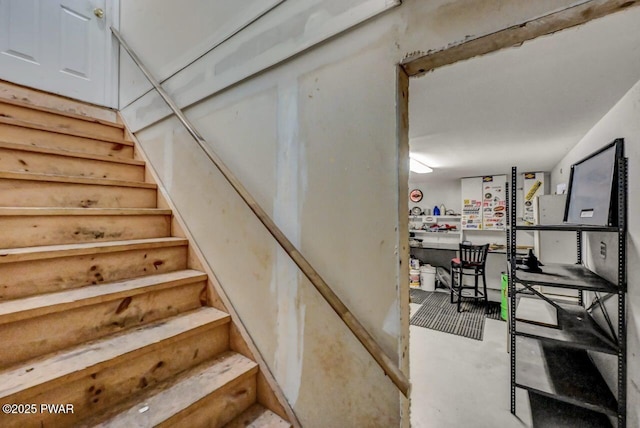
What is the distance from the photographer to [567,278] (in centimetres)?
191

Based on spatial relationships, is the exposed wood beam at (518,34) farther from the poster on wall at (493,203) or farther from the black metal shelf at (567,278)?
the poster on wall at (493,203)

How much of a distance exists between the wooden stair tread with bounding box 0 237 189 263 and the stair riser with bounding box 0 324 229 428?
0.62 meters

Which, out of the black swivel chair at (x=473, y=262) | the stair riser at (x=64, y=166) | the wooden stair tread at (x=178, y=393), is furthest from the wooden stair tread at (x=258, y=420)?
the black swivel chair at (x=473, y=262)

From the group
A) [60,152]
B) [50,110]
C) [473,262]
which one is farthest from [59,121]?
[473,262]

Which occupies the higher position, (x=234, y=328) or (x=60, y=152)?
(x=60, y=152)

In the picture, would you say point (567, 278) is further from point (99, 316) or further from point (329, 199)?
point (99, 316)

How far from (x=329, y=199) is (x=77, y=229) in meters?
1.50

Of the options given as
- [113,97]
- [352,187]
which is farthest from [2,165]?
[352,187]

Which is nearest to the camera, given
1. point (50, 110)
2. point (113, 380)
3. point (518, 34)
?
point (518, 34)

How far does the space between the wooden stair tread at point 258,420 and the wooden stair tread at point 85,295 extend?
2.43 feet

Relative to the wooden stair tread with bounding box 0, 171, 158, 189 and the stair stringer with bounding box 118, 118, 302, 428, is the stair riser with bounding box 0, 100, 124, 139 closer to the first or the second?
the wooden stair tread with bounding box 0, 171, 158, 189

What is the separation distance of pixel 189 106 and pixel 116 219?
2.87 feet

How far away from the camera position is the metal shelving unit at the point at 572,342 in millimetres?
1566

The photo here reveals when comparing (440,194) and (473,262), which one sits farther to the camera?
(440,194)
